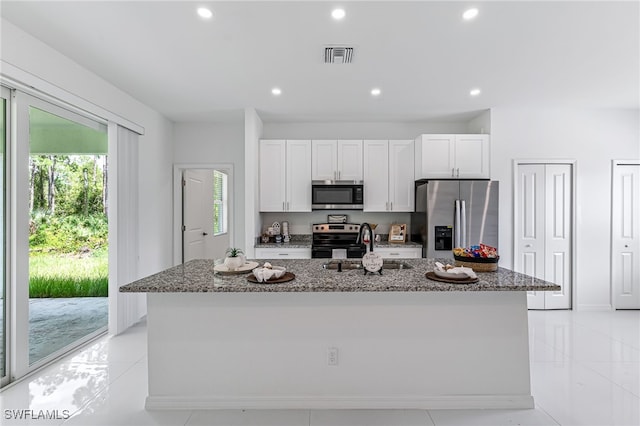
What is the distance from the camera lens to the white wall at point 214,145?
496cm

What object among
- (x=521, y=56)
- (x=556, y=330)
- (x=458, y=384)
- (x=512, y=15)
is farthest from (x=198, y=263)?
(x=556, y=330)

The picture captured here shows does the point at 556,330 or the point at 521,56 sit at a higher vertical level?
the point at 521,56

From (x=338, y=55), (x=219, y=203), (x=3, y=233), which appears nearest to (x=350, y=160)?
(x=338, y=55)

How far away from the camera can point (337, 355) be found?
2.22m

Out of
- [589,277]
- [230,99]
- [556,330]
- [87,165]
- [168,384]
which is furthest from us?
[589,277]

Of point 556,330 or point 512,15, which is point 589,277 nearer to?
point 556,330

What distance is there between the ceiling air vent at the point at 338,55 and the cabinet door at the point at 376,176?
6.05 ft

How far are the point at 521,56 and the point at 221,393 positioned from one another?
11.4 ft

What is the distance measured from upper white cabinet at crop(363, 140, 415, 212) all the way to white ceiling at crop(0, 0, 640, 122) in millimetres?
728

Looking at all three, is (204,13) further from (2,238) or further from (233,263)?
(2,238)

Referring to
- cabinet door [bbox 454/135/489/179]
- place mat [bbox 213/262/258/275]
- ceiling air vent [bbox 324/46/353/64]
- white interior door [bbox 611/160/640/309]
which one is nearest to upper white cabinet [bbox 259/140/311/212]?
ceiling air vent [bbox 324/46/353/64]

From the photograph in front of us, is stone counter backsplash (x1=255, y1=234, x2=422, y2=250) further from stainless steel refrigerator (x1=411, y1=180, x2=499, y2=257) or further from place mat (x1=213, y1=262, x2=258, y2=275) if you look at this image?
place mat (x1=213, y1=262, x2=258, y2=275)

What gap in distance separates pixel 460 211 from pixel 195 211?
12.2 feet

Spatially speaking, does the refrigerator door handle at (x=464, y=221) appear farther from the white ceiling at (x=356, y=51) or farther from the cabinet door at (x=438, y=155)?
the white ceiling at (x=356, y=51)
